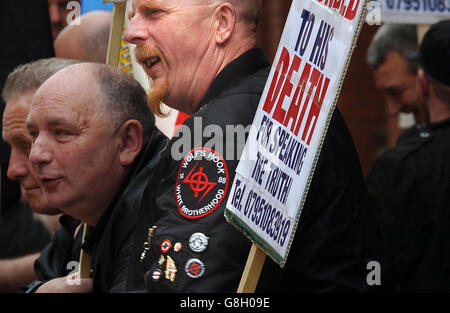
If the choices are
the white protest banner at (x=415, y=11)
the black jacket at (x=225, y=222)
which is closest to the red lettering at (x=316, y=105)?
the black jacket at (x=225, y=222)

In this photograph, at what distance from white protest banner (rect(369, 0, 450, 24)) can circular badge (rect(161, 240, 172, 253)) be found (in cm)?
309

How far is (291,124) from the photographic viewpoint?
2312mm

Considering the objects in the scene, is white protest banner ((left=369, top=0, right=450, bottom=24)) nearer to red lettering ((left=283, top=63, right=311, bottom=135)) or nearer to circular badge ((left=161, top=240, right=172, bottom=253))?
red lettering ((left=283, top=63, right=311, bottom=135))

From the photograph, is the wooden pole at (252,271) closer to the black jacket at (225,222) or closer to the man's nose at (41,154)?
the black jacket at (225,222)

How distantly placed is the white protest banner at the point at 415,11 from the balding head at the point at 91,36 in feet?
5.68

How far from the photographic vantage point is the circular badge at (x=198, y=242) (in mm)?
2271

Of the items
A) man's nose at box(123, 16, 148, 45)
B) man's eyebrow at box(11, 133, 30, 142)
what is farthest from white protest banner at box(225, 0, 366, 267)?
man's eyebrow at box(11, 133, 30, 142)

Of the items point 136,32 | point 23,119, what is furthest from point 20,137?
point 136,32

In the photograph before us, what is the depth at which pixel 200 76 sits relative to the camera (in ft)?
9.30

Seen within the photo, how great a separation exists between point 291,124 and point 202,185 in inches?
12.5

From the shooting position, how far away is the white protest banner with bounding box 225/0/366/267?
7.27ft

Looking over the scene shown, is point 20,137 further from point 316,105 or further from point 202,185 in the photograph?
point 316,105
